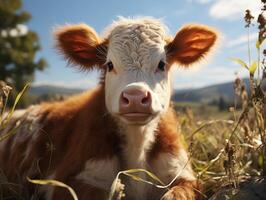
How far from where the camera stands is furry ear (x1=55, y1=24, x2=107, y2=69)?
4707mm

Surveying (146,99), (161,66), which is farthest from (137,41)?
(146,99)

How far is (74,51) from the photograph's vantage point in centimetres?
483

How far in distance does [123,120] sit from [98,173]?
68 centimetres

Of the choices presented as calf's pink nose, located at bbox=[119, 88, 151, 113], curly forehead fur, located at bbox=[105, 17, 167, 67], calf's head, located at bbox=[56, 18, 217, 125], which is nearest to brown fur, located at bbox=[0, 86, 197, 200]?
calf's head, located at bbox=[56, 18, 217, 125]

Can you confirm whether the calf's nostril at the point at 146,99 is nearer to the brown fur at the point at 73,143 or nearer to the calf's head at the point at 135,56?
the calf's head at the point at 135,56

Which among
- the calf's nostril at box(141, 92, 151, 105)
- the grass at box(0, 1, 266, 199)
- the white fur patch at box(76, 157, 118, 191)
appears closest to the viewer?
the grass at box(0, 1, 266, 199)

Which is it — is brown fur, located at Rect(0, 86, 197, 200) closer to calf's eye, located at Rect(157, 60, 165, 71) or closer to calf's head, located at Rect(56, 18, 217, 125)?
calf's head, located at Rect(56, 18, 217, 125)

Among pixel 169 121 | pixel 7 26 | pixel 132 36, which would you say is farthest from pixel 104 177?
pixel 7 26

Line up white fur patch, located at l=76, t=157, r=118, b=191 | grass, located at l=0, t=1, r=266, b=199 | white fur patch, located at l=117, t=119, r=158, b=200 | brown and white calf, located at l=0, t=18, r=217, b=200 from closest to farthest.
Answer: grass, located at l=0, t=1, r=266, b=199
brown and white calf, located at l=0, t=18, r=217, b=200
white fur patch, located at l=76, t=157, r=118, b=191
white fur patch, located at l=117, t=119, r=158, b=200

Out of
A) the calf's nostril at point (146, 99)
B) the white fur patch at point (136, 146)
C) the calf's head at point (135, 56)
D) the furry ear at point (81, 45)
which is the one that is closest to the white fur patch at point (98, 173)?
the white fur patch at point (136, 146)

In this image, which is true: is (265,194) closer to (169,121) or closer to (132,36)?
(169,121)

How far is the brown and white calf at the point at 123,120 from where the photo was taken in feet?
12.4

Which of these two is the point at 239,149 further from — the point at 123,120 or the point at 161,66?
the point at 161,66

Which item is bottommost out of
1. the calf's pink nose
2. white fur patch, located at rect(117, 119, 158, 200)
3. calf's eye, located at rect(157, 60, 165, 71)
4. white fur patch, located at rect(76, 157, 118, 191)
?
white fur patch, located at rect(76, 157, 118, 191)
